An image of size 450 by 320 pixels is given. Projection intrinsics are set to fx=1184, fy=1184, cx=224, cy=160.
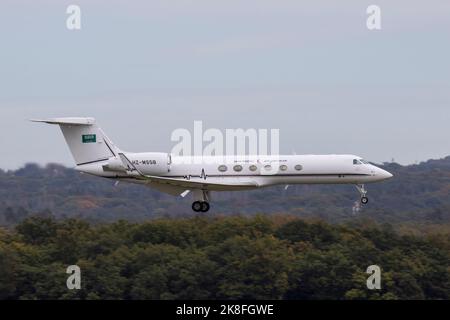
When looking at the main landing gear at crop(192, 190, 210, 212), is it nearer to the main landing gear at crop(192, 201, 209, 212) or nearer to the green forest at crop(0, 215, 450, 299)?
the main landing gear at crop(192, 201, 209, 212)

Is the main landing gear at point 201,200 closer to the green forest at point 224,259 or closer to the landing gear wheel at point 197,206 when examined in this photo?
the landing gear wheel at point 197,206

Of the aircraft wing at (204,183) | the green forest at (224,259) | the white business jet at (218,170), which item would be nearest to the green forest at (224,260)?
the green forest at (224,259)

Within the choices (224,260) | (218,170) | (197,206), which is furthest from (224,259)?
(218,170)

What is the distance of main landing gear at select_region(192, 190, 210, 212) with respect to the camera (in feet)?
205

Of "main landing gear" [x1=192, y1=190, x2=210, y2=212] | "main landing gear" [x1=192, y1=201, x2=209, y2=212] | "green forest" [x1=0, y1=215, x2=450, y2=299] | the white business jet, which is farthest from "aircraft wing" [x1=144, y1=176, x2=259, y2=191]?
"green forest" [x1=0, y1=215, x2=450, y2=299]

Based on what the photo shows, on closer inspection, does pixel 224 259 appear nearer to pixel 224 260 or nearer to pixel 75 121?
pixel 224 260

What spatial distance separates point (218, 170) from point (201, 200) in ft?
6.40

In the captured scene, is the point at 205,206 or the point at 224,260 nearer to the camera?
the point at 205,206

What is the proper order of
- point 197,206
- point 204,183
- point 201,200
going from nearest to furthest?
point 204,183
point 201,200
point 197,206

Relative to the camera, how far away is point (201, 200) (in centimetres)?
6250

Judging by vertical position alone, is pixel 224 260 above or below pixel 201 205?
below

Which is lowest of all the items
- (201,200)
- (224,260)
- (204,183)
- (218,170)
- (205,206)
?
(224,260)
